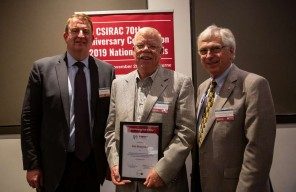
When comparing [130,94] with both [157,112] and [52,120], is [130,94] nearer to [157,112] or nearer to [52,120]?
[157,112]

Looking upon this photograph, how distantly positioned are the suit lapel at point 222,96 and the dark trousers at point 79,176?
99 cm

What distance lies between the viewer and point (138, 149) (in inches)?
83.8

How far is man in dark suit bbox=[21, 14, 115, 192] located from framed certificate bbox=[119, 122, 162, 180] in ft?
1.33

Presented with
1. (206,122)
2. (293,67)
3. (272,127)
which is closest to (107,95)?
(206,122)

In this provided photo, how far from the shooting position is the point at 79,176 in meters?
2.46

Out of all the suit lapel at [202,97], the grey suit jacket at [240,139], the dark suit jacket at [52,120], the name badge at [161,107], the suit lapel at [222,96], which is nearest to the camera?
the grey suit jacket at [240,139]

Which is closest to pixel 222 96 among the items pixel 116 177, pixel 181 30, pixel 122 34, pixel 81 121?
pixel 116 177

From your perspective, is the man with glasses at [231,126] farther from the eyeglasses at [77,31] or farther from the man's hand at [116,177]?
the eyeglasses at [77,31]

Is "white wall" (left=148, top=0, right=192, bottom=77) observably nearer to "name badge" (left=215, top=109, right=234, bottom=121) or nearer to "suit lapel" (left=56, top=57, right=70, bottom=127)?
"suit lapel" (left=56, top=57, right=70, bottom=127)

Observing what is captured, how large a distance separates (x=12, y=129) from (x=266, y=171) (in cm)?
266

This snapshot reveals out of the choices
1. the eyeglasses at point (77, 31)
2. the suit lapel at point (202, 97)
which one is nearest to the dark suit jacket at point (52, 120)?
the eyeglasses at point (77, 31)

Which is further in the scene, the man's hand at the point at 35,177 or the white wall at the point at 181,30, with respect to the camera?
the white wall at the point at 181,30

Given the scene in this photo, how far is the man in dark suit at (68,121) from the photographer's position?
244cm

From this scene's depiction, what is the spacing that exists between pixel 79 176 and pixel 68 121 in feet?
1.44
